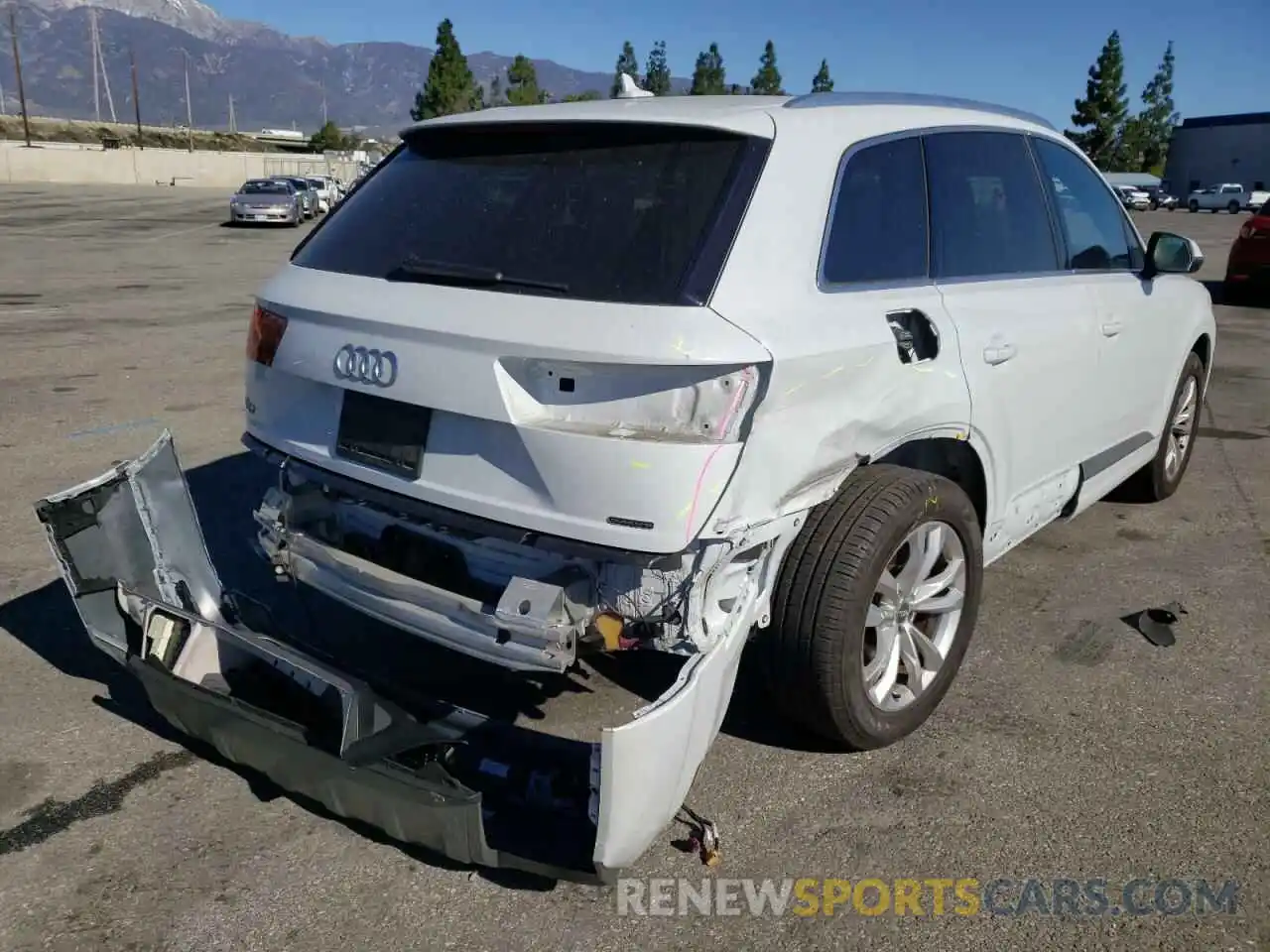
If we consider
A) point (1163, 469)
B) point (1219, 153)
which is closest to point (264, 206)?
point (1163, 469)

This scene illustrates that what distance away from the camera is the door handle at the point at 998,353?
3.37 m

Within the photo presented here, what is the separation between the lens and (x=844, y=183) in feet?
9.80

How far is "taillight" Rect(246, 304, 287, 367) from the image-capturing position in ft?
10.3

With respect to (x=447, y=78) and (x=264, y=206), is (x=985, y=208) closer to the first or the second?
(x=264, y=206)

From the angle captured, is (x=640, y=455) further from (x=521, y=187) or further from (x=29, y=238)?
Result: (x=29, y=238)

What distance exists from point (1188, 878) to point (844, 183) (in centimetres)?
199

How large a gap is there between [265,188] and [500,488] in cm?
3173

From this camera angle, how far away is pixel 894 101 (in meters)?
3.39

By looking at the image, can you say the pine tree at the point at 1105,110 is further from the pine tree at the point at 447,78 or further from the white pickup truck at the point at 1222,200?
the pine tree at the point at 447,78

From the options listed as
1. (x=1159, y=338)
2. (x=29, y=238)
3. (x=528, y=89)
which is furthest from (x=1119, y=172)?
(x=1159, y=338)

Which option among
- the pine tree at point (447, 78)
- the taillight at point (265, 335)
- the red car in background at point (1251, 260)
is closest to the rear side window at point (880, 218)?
the taillight at point (265, 335)

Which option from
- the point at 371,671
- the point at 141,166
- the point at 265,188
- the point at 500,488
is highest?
the point at 500,488

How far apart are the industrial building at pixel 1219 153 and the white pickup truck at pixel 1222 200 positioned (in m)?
21.1

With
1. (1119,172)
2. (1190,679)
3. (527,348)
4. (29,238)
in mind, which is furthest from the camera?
(1119,172)
